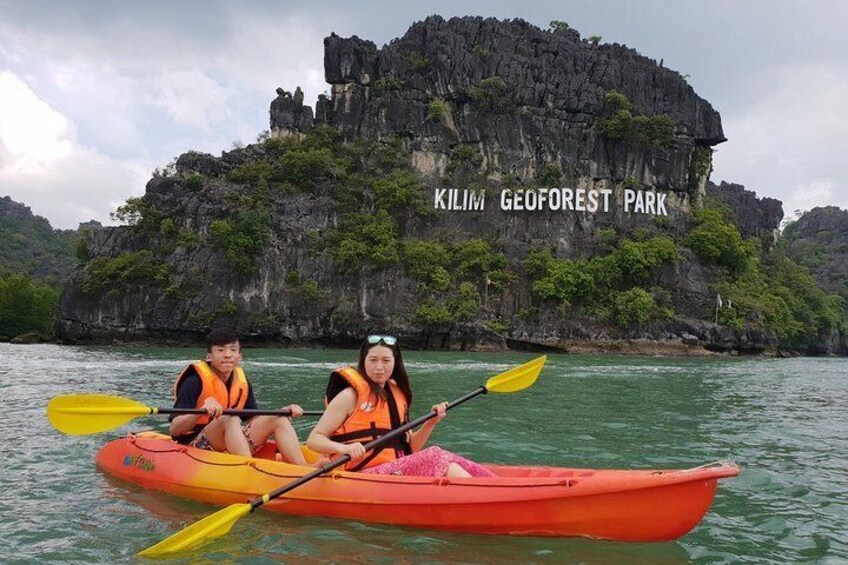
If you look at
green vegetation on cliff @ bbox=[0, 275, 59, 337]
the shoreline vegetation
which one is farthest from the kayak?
green vegetation on cliff @ bbox=[0, 275, 59, 337]

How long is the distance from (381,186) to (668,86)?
26.3 meters

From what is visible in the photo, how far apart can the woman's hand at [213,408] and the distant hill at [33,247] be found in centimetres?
7265

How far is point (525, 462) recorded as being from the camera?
778cm

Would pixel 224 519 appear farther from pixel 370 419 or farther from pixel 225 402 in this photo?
pixel 225 402

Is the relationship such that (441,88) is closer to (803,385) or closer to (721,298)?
(721,298)

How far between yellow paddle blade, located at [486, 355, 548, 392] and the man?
2.05 meters

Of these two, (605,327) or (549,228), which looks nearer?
(605,327)

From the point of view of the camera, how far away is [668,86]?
5581cm

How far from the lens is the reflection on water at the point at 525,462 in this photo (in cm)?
470

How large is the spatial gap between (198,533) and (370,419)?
1534 mm

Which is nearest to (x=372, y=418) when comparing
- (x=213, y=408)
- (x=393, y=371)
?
(x=393, y=371)

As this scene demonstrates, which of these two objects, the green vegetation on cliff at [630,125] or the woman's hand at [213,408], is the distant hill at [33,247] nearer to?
the green vegetation on cliff at [630,125]

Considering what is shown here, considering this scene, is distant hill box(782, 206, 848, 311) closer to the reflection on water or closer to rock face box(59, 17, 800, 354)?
rock face box(59, 17, 800, 354)

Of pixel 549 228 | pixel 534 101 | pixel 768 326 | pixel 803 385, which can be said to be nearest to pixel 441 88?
pixel 534 101
